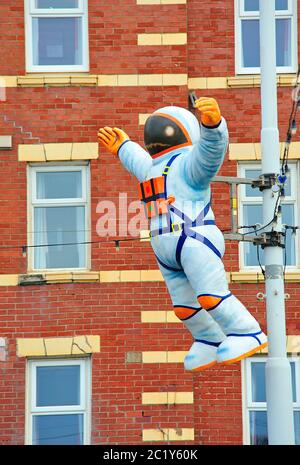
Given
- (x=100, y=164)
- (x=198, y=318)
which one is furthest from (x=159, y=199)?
(x=100, y=164)

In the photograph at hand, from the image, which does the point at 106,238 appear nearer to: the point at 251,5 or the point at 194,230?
the point at 251,5

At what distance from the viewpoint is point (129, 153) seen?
11828 millimetres

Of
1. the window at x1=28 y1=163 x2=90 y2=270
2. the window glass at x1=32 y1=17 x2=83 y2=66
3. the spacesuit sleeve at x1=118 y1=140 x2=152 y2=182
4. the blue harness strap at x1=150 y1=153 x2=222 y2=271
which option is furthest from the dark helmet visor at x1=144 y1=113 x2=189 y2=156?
the window glass at x1=32 y1=17 x2=83 y2=66

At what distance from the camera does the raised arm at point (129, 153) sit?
11.5 metres

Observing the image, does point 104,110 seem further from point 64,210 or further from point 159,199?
point 159,199

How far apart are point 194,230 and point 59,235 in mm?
6518

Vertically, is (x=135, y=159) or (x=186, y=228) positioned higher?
(x=135, y=159)

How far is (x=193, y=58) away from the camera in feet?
57.1

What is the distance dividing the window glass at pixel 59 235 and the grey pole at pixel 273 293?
5.90 meters

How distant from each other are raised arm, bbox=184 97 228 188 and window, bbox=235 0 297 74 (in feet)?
22.1

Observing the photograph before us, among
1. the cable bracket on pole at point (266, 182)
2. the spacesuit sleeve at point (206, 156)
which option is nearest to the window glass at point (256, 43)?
the cable bracket on pole at point (266, 182)

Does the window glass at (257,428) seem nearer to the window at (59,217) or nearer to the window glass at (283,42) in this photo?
the window at (59,217)

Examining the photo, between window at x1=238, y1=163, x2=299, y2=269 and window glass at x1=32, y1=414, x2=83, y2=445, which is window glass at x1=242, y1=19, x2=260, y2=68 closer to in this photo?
window at x1=238, y1=163, x2=299, y2=269

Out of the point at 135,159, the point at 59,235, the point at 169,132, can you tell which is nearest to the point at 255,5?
the point at 59,235
